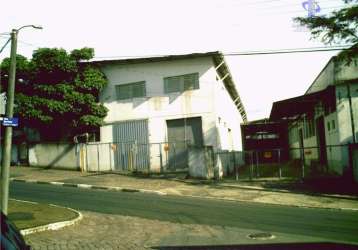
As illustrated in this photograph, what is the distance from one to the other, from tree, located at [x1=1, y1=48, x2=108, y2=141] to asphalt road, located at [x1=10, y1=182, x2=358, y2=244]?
10.1m

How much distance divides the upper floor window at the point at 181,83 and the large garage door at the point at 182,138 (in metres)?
2.19

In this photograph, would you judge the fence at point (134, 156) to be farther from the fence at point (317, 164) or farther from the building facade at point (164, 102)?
the fence at point (317, 164)

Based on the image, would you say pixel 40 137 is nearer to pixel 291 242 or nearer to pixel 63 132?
pixel 63 132

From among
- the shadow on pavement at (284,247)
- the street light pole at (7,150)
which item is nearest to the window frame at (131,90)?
the street light pole at (7,150)

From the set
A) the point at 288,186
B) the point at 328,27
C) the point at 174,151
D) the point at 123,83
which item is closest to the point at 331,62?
the point at 328,27

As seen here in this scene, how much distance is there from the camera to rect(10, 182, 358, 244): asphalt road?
11.1 m

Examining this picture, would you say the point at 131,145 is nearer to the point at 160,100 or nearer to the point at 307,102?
the point at 160,100

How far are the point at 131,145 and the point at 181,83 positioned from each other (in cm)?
558

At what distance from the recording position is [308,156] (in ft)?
120

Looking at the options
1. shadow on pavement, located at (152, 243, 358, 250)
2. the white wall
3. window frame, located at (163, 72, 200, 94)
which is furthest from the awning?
shadow on pavement, located at (152, 243, 358, 250)

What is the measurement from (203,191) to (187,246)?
403 inches

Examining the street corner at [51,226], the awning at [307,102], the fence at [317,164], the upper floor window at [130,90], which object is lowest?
the street corner at [51,226]

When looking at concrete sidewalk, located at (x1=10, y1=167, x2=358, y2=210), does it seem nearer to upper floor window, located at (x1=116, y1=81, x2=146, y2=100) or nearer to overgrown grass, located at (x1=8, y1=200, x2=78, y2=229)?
upper floor window, located at (x1=116, y1=81, x2=146, y2=100)

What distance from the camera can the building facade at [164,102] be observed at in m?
26.7
